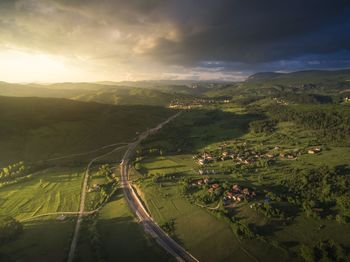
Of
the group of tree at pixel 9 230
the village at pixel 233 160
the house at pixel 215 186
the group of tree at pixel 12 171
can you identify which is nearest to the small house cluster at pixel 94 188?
the group of tree at pixel 9 230

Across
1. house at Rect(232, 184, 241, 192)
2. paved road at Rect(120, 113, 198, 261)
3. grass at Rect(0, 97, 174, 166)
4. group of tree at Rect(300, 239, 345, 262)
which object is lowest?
paved road at Rect(120, 113, 198, 261)

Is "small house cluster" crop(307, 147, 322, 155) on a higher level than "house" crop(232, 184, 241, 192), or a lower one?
lower

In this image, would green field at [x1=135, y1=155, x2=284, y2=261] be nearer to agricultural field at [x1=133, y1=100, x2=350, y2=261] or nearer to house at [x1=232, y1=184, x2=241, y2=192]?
agricultural field at [x1=133, y1=100, x2=350, y2=261]

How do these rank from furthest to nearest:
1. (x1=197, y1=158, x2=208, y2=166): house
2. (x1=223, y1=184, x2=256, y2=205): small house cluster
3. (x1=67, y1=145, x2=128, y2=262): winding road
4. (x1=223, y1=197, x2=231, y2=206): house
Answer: (x1=197, y1=158, x2=208, y2=166): house < (x1=223, y1=184, x2=256, y2=205): small house cluster < (x1=223, y1=197, x2=231, y2=206): house < (x1=67, y1=145, x2=128, y2=262): winding road

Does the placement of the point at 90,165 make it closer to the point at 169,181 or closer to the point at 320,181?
the point at 169,181

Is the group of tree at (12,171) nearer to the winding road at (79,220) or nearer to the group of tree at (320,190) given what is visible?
the winding road at (79,220)

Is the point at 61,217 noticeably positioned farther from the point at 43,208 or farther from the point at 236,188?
the point at 236,188

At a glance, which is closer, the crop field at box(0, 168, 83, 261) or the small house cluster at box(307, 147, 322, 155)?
the crop field at box(0, 168, 83, 261)

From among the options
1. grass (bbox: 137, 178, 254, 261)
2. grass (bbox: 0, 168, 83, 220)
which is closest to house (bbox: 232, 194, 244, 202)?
grass (bbox: 137, 178, 254, 261)
